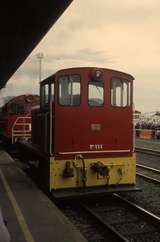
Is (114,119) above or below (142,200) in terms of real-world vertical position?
above

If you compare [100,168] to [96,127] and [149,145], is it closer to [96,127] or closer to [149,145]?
[96,127]

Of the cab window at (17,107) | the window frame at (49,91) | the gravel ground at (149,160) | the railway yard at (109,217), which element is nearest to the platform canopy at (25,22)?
the cab window at (17,107)

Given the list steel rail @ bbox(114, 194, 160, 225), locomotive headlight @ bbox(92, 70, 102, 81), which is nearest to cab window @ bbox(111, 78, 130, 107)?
locomotive headlight @ bbox(92, 70, 102, 81)

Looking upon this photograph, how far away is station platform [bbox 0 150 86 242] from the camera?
7.15 meters

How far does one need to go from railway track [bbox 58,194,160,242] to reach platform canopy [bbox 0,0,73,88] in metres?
9.95

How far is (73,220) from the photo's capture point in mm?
9617

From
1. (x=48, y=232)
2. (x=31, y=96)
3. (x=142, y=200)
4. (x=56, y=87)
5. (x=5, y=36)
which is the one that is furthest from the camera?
(x=5, y=36)

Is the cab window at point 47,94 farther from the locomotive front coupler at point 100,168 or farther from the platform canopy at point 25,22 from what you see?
the platform canopy at point 25,22

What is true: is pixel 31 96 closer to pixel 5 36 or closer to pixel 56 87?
pixel 5 36

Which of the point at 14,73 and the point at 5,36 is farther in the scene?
the point at 14,73

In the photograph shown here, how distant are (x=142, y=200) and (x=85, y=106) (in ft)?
8.31

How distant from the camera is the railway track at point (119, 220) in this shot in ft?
27.1

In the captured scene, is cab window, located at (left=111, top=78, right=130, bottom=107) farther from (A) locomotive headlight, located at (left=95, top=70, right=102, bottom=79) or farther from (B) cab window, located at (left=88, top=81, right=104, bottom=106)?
(A) locomotive headlight, located at (left=95, top=70, right=102, bottom=79)

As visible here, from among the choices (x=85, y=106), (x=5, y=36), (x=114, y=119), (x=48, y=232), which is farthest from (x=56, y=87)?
(x=5, y=36)
